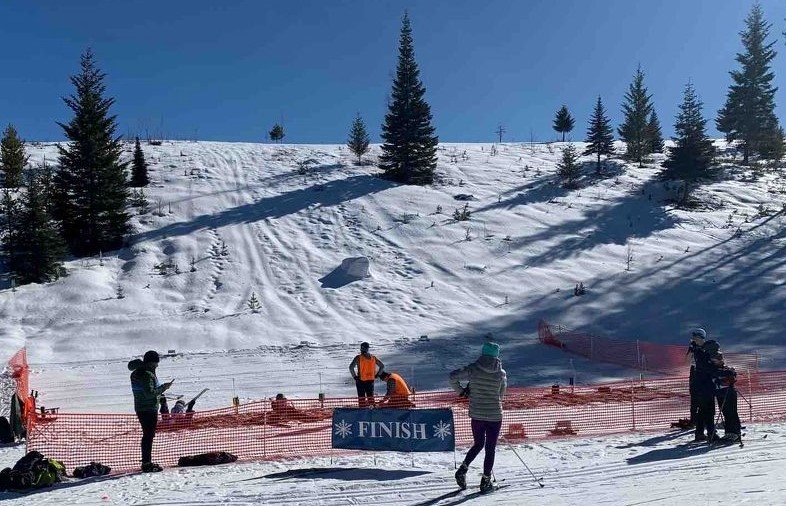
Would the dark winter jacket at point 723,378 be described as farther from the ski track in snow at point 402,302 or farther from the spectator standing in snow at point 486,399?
the spectator standing in snow at point 486,399

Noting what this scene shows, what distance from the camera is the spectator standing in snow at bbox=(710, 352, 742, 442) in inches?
348

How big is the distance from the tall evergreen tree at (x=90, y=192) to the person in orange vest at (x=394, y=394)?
798 inches

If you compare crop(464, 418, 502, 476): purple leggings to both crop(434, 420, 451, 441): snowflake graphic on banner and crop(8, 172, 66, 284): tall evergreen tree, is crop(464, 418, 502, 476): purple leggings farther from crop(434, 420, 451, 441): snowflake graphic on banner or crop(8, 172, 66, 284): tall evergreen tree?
crop(8, 172, 66, 284): tall evergreen tree

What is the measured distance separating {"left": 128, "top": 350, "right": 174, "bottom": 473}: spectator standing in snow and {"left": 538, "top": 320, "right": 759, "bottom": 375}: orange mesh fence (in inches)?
468

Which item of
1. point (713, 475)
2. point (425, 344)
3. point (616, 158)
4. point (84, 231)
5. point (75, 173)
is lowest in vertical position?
point (713, 475)

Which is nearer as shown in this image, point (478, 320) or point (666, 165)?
point (478, 320)

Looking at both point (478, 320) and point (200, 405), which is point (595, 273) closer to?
point (478, 320)

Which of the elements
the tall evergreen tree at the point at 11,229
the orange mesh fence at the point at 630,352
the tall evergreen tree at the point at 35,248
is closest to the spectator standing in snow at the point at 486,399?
the orange mesh fence at the point at 630,352

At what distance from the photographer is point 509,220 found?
103 ft

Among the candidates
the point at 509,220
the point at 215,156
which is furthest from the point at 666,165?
the point at 215,156

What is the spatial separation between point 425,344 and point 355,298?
482 cm

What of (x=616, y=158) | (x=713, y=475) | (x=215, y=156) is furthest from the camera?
(x=616, y=158)

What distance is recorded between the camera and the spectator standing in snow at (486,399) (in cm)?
682

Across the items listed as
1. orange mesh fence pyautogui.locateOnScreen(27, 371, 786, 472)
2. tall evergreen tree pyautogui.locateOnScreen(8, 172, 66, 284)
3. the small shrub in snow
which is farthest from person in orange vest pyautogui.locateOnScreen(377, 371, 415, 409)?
tall evergreen tree pyautogui.locateOnScreen(8, 172, 66, 284)
